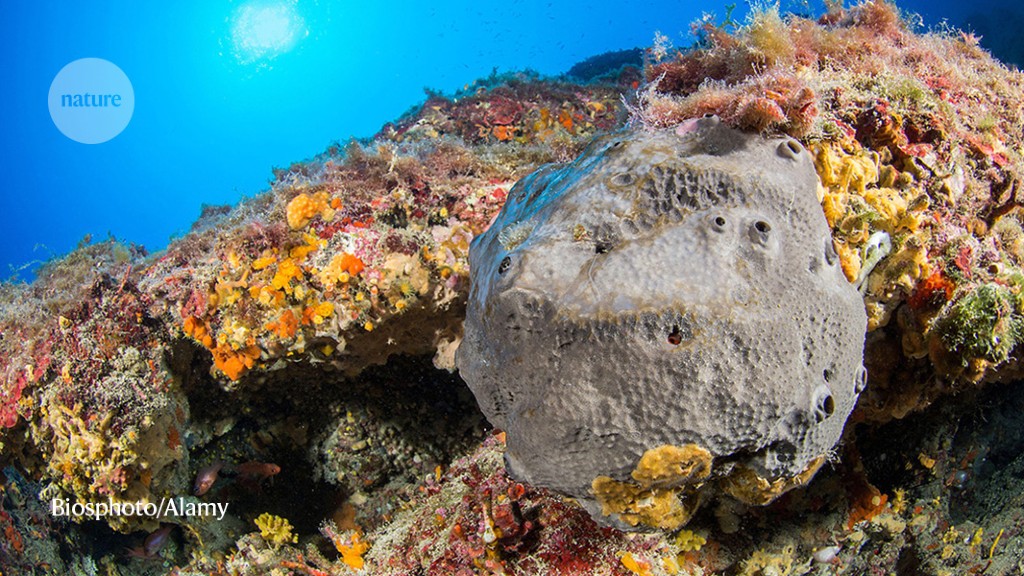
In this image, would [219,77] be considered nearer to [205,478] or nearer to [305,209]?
[205,478]

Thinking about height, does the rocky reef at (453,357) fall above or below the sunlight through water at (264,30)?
below

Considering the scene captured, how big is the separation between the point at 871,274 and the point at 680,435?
161 centimetres

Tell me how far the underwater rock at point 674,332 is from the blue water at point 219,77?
61.5 metres

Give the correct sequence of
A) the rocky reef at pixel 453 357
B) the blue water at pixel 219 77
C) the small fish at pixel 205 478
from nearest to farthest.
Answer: the rocky reef at pixel 453 357 → the small fish at pixel 205 478 → the blue water at pixel 219 77

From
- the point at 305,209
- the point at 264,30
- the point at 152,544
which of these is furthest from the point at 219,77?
the point at 305,209

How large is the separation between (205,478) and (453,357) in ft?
9.21

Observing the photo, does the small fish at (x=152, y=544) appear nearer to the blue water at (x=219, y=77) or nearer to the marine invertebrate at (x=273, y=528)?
the marine invertebrate at (x=273, y=528)

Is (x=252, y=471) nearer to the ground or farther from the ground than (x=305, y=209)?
nearer to the ground

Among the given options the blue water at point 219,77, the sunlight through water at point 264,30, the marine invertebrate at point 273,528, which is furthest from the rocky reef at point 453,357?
the sunlight through water at point 264,30

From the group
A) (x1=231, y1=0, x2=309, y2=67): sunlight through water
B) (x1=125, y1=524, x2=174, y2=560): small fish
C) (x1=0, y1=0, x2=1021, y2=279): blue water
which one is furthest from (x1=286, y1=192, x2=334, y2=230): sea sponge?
(x1=231, y1=0, x2=309, y2=67): sunlight through water

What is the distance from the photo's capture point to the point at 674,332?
6.34 ft

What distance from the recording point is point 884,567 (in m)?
3.59

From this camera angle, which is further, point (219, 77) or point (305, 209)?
point (219, 77)

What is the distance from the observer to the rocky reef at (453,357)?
8.74 feet
